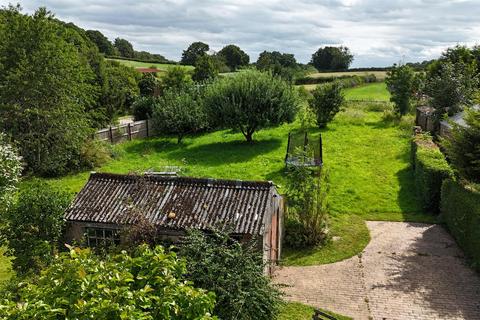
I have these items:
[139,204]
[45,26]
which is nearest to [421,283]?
[139,204]

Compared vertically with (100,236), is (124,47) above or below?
above

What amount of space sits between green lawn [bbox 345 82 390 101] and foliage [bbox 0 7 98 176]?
112 feet

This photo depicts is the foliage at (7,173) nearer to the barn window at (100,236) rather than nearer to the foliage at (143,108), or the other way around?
the barn window at (100,236)

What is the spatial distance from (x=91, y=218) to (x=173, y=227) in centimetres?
265

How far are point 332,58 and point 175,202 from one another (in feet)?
318

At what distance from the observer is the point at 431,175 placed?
759 inches

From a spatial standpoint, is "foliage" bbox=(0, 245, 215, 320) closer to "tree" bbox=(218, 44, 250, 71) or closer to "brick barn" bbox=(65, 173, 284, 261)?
"brick barn" bbox=(65, 173, 284, 261)

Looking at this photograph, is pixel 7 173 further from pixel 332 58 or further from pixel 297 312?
pixel 332 58

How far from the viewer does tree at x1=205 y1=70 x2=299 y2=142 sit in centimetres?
2916

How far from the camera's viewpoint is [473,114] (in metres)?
16.1

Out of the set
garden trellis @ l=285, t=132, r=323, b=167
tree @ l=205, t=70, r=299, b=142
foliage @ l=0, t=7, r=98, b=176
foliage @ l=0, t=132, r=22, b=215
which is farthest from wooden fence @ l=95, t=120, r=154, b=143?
garden trellis @ l=285, t=132, r=323, b=167

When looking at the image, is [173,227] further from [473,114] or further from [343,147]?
[343,147]

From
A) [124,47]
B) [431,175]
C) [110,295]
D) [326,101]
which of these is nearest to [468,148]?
[431,175]

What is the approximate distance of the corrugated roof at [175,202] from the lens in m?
12.9
